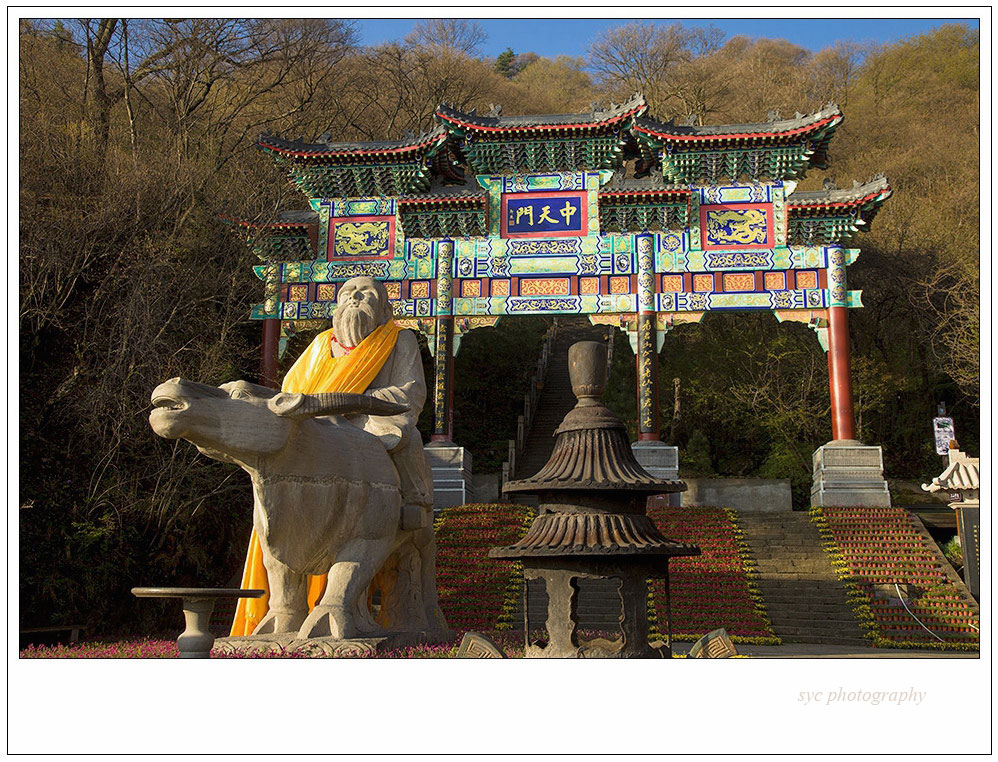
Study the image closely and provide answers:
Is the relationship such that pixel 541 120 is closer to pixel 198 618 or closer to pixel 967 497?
pixel 967 497

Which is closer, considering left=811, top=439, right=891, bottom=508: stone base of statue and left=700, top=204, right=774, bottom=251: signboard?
left=811, top=439, right=891, bottom=508: stone base of statue

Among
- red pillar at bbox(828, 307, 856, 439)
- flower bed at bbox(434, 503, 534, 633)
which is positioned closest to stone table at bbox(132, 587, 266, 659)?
flower bed at bbox(434, 503, 534, 633)

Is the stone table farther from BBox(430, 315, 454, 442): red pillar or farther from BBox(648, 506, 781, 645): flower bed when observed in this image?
BBox(430, 315, 454, 442): red pillar

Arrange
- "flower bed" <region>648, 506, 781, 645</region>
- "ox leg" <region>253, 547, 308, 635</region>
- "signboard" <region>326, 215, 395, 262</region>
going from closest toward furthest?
"ox leg" <region>253, 547, 308, 635</region>
"flower bed" <region>648, 506, 781, 645</region>
"signboard" <region>326, 215, 395, 262</region>

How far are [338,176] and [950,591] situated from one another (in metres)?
13.5

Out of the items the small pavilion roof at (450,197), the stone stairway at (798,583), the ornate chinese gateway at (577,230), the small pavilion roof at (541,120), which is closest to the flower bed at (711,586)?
the stone stairway at (798,583)

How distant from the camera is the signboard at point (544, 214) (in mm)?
18344

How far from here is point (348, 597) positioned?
5.98 metres

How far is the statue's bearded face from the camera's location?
7031 mm

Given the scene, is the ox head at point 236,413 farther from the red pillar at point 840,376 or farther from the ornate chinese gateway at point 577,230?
the red pillar at point 840,376

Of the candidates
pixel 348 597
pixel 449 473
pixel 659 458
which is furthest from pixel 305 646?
pixel 659 458

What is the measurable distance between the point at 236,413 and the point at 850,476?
45.1 ft

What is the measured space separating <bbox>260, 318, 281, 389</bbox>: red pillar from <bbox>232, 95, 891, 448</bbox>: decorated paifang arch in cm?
3

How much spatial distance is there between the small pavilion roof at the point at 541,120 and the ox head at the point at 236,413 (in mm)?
13038
